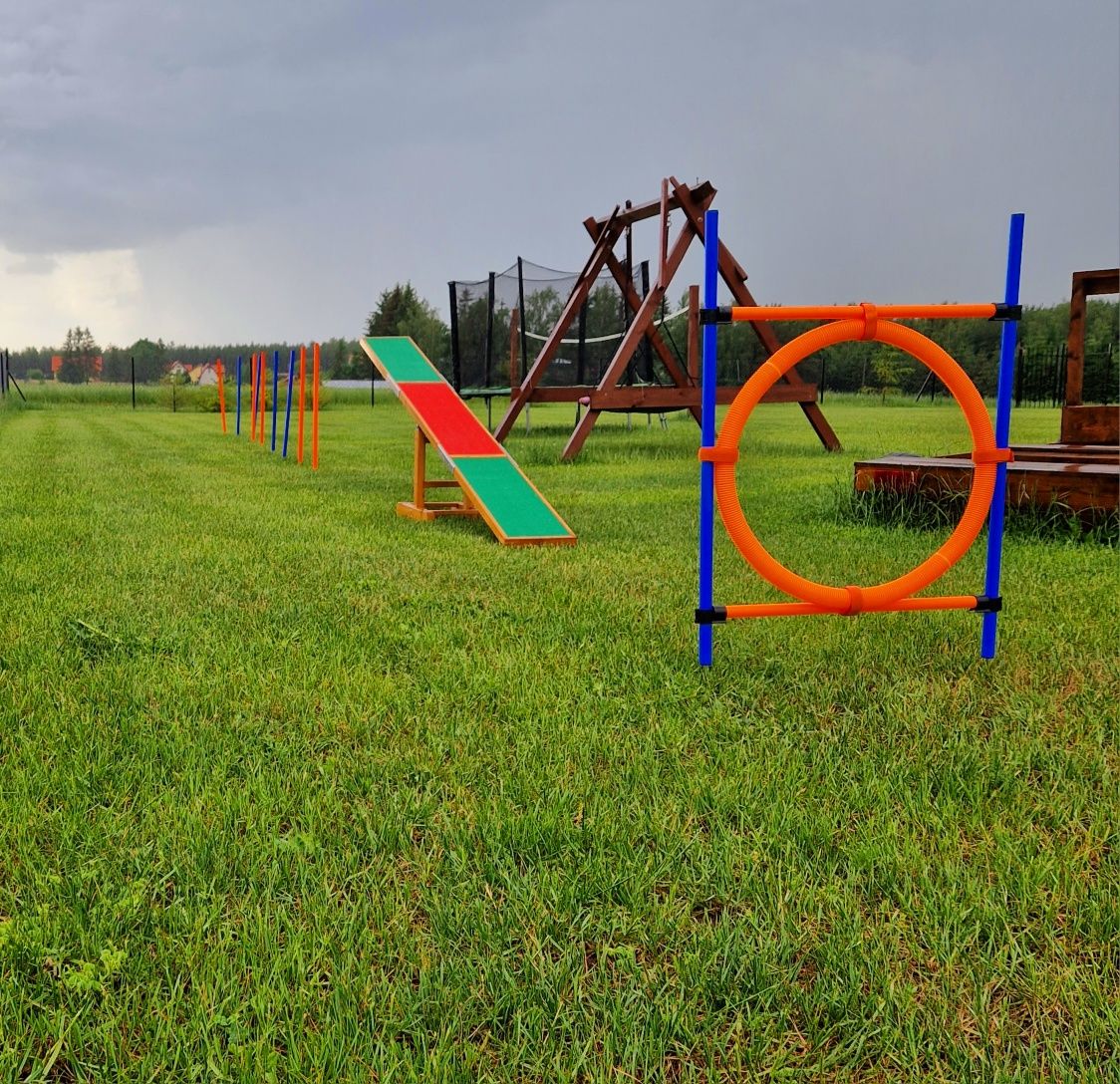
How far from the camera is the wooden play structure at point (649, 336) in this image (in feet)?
32.3

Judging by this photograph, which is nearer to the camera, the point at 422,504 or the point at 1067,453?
the point at 1067,453

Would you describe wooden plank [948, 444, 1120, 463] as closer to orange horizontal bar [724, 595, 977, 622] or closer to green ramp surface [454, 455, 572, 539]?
green ramp surface [454, 455, 572, 539]

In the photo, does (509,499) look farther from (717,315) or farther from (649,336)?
(649,336)

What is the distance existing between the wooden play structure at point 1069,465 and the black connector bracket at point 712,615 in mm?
2958

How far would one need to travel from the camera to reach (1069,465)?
210 inches

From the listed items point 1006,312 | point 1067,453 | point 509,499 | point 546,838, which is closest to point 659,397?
point 1067,453

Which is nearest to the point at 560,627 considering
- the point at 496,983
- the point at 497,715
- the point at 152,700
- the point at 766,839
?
the point at 497,715

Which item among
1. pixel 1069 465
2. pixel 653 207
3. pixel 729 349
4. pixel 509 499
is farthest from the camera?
pixel 729 349

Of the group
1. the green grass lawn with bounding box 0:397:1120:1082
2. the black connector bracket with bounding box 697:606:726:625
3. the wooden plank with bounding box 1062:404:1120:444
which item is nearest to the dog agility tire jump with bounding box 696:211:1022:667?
the black connector bracket with bounding box 697:606:726:625

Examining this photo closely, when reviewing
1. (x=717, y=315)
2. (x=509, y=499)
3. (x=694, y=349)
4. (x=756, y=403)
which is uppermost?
(x=694, y=349)

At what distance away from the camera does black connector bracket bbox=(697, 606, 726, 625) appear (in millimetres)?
2955

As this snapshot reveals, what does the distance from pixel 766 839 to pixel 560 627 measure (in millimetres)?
1581

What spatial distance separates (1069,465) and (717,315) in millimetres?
3288

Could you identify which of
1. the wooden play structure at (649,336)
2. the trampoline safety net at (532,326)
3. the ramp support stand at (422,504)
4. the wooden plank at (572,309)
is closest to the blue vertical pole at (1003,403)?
the ramp support stand at (422,504)
